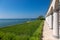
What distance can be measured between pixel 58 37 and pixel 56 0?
2785 millimetres

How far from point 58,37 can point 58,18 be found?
58.2 inches

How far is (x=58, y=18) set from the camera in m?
9.90

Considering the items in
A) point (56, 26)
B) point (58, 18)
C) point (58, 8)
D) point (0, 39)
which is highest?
point (58, 8)

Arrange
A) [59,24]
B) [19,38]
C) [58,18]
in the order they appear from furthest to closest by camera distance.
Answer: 1. [58,18]
2. [59,24]
3. [19,38]

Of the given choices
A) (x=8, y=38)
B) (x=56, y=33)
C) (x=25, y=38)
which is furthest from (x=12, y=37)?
(x=56, y=33)

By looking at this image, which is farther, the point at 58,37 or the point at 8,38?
the point at 58,37

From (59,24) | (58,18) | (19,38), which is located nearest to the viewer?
(19,38)

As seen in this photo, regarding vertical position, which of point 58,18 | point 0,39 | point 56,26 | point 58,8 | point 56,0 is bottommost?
point 0,39

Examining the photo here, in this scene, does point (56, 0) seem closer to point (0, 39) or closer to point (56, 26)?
point (56, 26)

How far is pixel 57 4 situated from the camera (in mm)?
9609

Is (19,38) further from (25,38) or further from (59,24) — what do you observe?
(59,24)

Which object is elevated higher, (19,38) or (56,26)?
(56,26)

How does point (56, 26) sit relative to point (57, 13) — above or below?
below

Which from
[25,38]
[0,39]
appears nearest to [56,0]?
[25,38]
